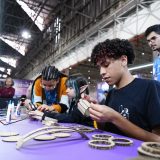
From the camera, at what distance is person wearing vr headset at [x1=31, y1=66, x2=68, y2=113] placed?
7.88 ft

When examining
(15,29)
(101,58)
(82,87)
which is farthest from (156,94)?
(15,29)

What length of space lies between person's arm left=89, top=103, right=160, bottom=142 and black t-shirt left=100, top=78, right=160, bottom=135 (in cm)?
7

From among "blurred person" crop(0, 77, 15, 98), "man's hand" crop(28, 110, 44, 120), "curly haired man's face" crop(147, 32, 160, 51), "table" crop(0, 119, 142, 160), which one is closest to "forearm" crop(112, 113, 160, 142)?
"table" crop(0, 119, 142, 160)

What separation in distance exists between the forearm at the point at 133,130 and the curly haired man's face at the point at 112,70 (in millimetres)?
287

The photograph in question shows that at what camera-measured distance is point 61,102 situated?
8.09 feet

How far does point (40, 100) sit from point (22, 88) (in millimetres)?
7024

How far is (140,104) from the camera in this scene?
124cm

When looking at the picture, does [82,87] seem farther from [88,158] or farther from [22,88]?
[22,88]

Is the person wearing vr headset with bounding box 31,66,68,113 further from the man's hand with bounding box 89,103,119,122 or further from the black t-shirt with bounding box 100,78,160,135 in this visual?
the man's hand with bounding box 89,103,119,122

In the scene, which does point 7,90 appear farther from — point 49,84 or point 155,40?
point 155,40

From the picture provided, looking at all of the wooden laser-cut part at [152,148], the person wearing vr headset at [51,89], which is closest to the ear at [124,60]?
the wooden laser-cut part at [152,148]

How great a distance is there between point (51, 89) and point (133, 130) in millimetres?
1475

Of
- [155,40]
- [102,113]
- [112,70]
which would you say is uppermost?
[155,40]

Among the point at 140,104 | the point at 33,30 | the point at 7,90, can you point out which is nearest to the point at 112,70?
the point at 140,104
